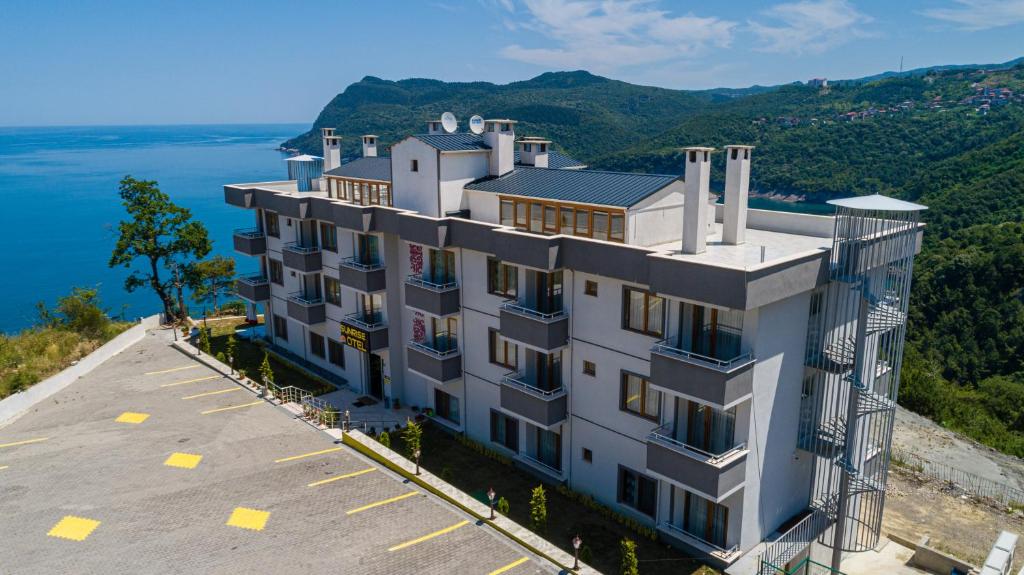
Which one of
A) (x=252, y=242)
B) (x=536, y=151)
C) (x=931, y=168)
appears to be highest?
(x=536, y=151)

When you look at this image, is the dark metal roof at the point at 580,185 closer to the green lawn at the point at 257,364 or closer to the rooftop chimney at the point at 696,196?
the rooftop chimney at the point at 696,196

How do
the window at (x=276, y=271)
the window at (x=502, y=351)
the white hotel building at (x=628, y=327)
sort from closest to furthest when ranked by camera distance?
the white hotel building at (x=628, y=327) → the window at (x=502, y=351) → the window at (x=276, y=271)

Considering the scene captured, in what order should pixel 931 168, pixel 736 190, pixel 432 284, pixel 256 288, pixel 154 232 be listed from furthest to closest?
1. pixel 931 168
2. pixel 154 232
3. pixel 256 288
4. pixel 432 284
5. pixel 736 190

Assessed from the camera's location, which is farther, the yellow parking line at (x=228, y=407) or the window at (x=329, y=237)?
the window at (x=329, y=237)

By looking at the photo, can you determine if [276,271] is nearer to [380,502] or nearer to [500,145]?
[500,145]

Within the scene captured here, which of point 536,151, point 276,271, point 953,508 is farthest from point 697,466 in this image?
point 276,271

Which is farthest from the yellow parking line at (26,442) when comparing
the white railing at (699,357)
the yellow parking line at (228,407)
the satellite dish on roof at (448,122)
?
the white railing at (699,357)
